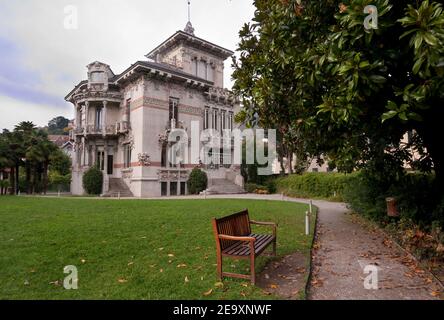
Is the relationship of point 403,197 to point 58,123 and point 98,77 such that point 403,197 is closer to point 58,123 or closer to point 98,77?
point 98,77

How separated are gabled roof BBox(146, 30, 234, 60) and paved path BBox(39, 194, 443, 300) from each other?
26999 mm

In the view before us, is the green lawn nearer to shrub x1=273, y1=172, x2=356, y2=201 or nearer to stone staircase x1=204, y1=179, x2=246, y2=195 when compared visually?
shrub x1=273, y1=172, x2=356, y2=201

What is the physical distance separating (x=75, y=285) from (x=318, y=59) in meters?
5.44

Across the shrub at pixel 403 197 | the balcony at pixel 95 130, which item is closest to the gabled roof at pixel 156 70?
the balcony at pixel 95 130

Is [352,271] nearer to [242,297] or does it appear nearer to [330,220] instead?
[242,297]

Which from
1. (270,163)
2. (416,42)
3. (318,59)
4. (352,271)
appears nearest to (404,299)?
(352,271)

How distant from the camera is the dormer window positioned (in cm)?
2866

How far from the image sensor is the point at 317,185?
23.2 metres

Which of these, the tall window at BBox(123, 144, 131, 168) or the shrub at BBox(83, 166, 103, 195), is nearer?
the shrub at BBox(83, 166, 103, 195)

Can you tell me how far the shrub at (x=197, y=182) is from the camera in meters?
27.4

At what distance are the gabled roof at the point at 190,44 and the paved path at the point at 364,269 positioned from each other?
26999 millimetres

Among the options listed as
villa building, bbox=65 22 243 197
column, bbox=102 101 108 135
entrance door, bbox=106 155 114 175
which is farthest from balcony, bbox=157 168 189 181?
column, bbox=102 101 108 135

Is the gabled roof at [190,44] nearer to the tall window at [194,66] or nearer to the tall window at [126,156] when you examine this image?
the tall window at [194,66]

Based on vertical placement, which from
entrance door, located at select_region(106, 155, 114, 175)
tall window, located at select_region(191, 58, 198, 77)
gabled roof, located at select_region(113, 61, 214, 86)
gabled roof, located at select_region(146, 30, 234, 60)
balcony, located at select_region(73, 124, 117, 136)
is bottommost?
entrance door, located at select_region(106, 155, 114, 175)
